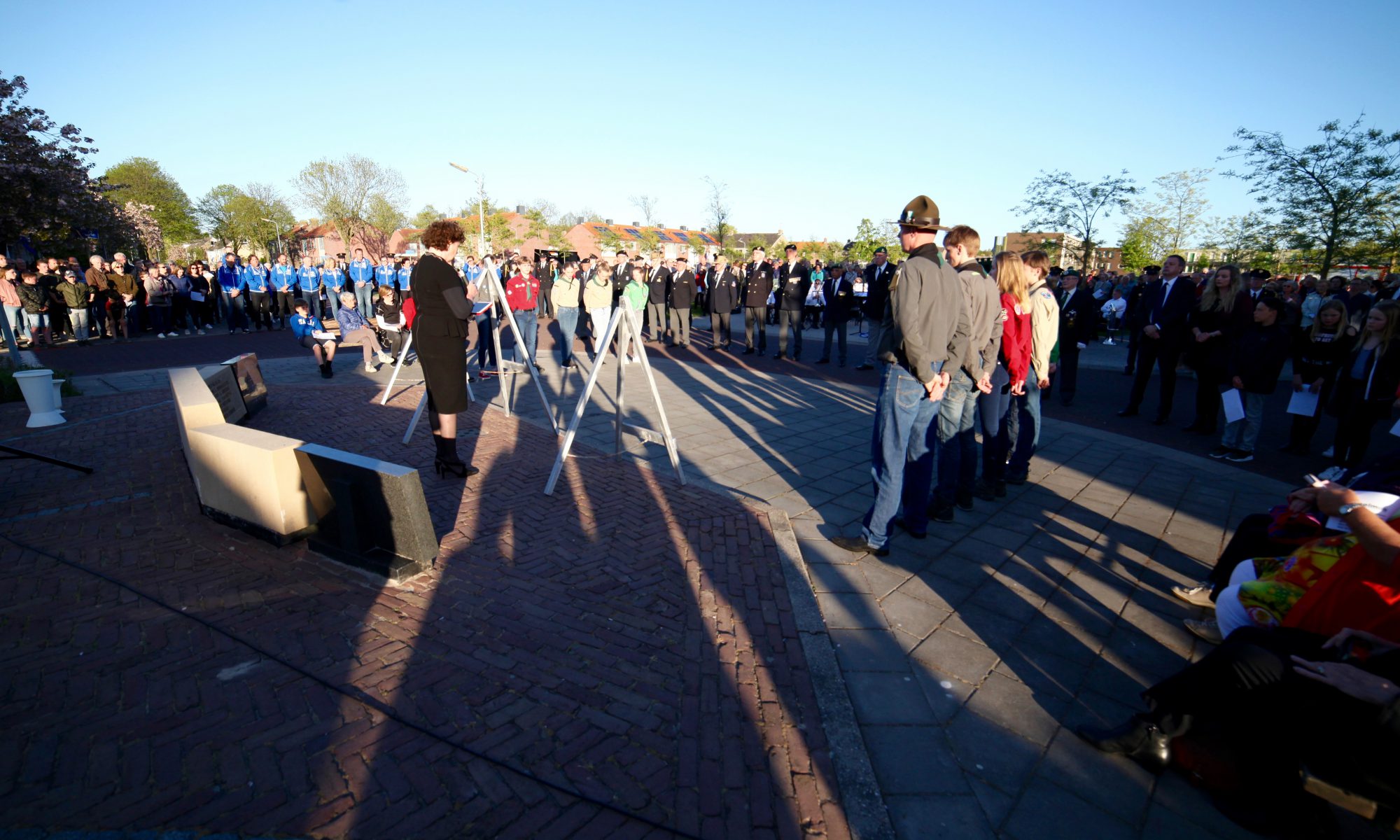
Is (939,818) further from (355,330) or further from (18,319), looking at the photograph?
(18,319)

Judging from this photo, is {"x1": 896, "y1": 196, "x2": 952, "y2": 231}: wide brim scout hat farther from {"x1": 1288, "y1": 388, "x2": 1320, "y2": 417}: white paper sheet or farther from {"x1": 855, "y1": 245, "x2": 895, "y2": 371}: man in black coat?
{"x1": 855, "y1": 245, "x2": 895, "y2": 371}: man in black coat

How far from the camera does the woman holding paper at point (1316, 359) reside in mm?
6699

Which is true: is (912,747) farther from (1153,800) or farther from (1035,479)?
(1035,479)

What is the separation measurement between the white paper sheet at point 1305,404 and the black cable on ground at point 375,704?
8.10 m

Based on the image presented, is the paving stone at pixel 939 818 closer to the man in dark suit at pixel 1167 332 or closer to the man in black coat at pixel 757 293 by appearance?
the man in dark suit at pixel 1167 332

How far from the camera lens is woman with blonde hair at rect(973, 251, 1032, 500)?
5000 millimetres

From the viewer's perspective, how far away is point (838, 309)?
12219mm

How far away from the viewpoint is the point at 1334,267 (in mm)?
17266

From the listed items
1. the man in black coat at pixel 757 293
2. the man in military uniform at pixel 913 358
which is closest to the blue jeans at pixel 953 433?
the man in military uniform at pixel 913 358

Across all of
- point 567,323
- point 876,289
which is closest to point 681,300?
point 567,323

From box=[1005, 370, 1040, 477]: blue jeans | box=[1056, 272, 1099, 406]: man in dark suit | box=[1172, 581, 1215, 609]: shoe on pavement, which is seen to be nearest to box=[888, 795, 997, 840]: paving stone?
box=[1172, 581, 1215, 609]: shoe on pavement

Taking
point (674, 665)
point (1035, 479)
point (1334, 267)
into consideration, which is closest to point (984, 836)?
point (674, 665)

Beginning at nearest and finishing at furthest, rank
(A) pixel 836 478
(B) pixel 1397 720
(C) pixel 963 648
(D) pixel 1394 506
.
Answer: (B) pixel 1397 720, (D) pixel 1394 506, (C) pixel 963 648, (A) pixel 836 478

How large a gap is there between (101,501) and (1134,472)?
8.90m
